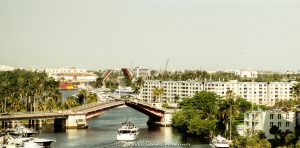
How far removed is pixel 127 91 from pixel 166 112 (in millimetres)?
98086

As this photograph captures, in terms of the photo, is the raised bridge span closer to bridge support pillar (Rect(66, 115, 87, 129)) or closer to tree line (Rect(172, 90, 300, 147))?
bridge support pillar (Rect(66, 115, 87, 129))

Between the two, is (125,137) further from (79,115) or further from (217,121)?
(79,115)

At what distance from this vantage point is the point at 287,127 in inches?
2808

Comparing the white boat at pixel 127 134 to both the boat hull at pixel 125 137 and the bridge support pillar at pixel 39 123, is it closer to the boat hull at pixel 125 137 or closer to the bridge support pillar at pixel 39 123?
the boat hull at pixel 125 137

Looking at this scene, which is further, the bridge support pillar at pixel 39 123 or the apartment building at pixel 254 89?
the apartment building at pixel 254 89

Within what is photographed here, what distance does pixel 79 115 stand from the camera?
93.2 meters

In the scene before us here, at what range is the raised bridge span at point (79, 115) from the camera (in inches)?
3371

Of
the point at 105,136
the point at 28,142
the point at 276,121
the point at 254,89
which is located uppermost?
the point at 254,89

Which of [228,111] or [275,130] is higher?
[228,111]

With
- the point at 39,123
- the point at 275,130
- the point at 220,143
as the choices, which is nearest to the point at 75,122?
the point at 39,123

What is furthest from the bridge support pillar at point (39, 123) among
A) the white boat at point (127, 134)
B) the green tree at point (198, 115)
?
the green tree at point (198, 115)

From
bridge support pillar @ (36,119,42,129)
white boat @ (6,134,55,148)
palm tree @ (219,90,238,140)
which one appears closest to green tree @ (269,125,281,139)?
palm tree @ (219,90,238,140)

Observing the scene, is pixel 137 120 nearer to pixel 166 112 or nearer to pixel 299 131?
pixel 166 112

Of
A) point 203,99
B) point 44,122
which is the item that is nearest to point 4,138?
point 44,122
